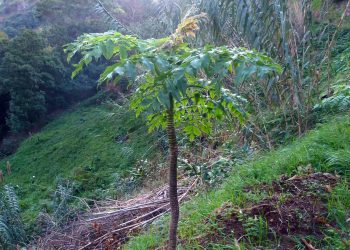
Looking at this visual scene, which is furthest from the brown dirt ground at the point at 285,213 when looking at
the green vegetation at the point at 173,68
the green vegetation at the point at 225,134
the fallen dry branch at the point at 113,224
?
the fallen dry branch at the point at 113,224

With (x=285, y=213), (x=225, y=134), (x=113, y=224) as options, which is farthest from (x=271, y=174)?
(x=225, y=134)

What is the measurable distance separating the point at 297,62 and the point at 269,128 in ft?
3.55

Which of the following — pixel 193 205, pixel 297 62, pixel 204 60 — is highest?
pixel 204 60

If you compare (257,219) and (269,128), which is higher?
(257,219)

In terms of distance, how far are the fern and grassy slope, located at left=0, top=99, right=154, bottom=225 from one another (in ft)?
5.12

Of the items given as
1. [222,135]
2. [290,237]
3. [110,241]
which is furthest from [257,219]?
[222,135]

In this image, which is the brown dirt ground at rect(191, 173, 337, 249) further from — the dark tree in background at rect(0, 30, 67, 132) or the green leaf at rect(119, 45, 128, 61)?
the dark tree in background at rect(0, 30, 67, 132)

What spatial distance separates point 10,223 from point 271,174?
467cm

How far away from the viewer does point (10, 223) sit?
6.91 metres

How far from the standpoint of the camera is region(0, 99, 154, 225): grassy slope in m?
10.8

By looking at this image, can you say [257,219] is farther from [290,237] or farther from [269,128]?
[269,128]

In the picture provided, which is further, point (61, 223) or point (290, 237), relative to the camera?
point (61, 223)

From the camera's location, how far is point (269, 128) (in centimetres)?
620

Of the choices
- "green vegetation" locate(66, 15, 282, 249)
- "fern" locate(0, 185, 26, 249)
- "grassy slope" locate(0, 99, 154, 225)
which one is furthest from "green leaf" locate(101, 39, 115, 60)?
"grassy slope" locate(0, 99, 154, 225)
